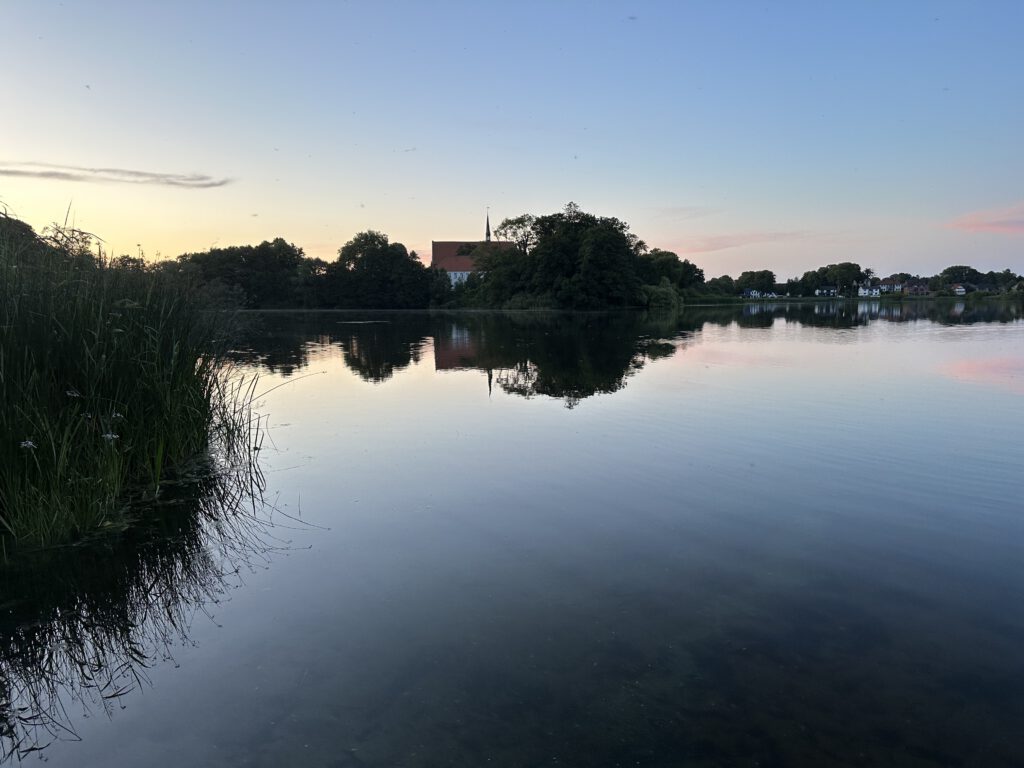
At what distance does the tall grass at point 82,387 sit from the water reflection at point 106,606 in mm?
453

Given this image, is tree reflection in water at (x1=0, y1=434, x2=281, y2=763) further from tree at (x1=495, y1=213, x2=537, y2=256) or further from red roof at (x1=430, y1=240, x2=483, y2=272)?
red roof at (x1=430, y1=240, x2=483, y2=272)

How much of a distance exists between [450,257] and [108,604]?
131 meters

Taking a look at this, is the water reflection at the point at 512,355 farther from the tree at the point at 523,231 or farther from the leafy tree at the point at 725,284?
the leafy tree at the point at 725,284

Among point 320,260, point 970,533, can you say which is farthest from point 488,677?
point 320,260

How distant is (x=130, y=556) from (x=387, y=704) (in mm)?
3403

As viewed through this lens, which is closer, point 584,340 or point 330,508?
point 330,508

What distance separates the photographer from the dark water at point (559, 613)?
3322 mm

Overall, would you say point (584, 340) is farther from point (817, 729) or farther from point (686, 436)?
point (817, 729)

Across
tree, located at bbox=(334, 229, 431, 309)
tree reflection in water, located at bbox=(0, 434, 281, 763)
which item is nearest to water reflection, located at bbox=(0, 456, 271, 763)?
tree reflection in water, located at bbox=(0, 434, 281, 763)

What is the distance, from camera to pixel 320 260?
348ft

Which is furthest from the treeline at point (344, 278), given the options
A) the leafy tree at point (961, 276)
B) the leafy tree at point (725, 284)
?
the leafy tree at point (961, 276)

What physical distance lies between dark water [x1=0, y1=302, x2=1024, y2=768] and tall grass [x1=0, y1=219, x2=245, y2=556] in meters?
0.63

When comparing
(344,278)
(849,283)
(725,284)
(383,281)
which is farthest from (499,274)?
(849,283)

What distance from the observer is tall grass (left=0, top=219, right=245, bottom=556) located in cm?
543
